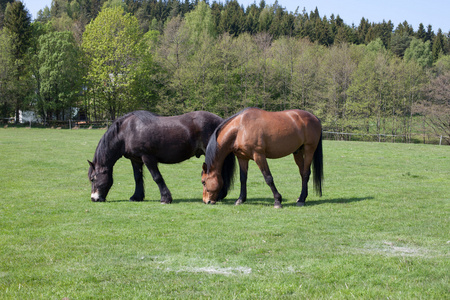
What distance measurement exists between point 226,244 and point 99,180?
5.12 m

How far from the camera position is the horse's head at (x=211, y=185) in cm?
995

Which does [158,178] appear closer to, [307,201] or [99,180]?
[99,180]

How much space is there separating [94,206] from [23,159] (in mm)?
11236

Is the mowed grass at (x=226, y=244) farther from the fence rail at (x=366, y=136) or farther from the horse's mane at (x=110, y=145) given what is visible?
the fence rail at (x=366, y=136)

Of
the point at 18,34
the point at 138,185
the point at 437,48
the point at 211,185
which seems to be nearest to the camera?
the point at 211,185

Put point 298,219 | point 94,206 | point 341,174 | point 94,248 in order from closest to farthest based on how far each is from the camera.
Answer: point 94,248
point 298,219
point 94,206
point 341,174

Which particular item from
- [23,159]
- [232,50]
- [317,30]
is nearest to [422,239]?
[23,159]

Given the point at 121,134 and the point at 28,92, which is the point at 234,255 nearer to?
the point at 121,134

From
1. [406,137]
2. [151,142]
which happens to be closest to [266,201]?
[151,142]

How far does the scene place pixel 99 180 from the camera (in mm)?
10602

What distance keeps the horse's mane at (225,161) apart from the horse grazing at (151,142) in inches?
27.7

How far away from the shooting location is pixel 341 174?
16375 millimetres

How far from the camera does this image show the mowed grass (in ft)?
15.4

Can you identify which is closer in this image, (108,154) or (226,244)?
(226,244)
